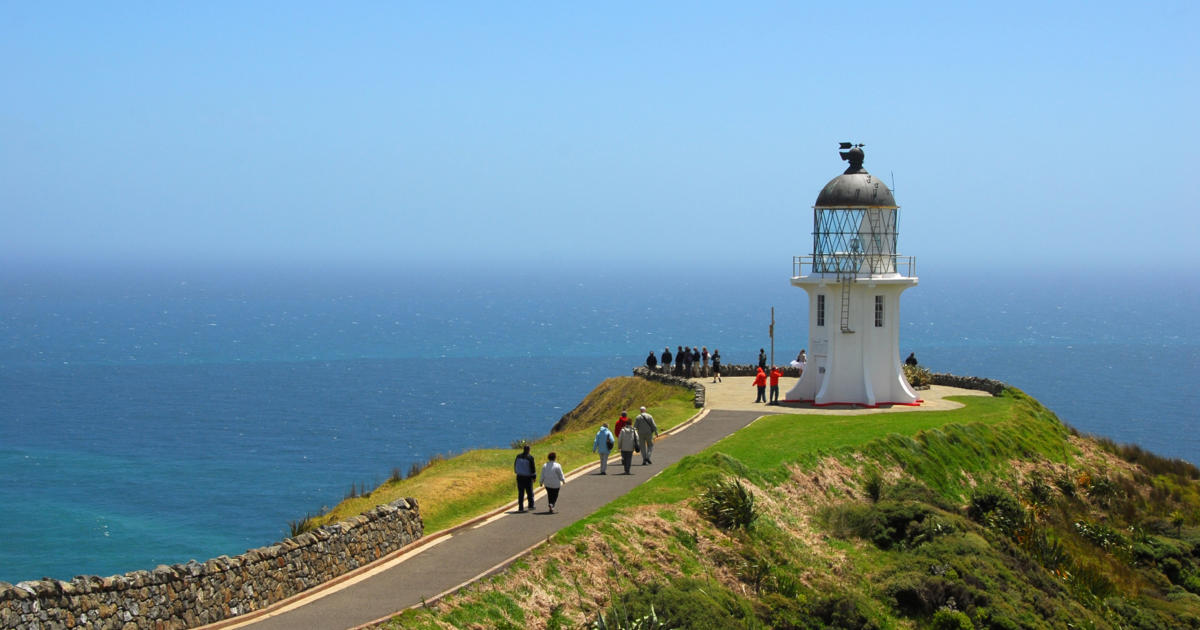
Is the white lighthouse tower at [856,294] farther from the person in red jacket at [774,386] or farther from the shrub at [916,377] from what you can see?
the shrub at [916,377]

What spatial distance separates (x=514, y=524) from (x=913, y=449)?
13.6m

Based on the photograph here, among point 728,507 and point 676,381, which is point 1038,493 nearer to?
point 728,507

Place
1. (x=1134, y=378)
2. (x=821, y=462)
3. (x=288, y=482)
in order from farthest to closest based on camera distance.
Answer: (x=1134, y=378), (x=288, y=482), (x=821, y=462)

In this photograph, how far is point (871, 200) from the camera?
128 ft

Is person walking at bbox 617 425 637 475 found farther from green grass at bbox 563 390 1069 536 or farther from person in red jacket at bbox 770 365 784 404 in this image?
person in red jacket at bbox 770 365 784 404

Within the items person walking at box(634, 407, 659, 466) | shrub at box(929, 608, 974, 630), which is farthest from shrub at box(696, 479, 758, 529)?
person walking at box(634, 407, 659, 466)

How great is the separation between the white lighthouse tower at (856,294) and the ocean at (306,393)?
12963 millimetres

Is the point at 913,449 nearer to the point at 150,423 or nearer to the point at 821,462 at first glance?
the point at 821,462

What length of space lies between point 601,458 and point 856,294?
48.9 ft

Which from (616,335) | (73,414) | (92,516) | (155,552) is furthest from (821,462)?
(616,335)

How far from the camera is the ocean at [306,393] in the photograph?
4434 centimetres

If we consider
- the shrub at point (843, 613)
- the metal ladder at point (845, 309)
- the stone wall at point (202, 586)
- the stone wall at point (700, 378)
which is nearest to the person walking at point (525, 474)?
the stone wall at point (202, 586)

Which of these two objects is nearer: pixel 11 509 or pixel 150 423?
pixel 11 509

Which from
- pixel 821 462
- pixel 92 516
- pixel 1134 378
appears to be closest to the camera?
pixel 821 462
